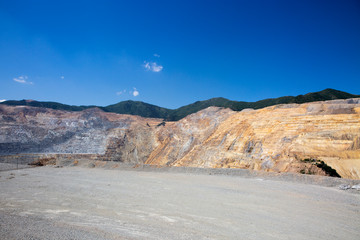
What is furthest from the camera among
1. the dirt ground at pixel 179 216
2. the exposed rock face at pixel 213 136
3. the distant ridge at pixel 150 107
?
the distant ridge at pixel 150 107

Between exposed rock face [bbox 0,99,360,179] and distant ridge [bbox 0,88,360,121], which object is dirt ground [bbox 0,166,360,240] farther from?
distant ridge [bbox 0,88,360,121]

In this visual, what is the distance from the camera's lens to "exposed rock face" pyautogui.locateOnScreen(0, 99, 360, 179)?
64.2ft

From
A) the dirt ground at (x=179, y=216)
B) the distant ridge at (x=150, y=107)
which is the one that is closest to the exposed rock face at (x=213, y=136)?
the dirt ground at (x=179, y=216)

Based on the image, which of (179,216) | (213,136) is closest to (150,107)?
(213,136)

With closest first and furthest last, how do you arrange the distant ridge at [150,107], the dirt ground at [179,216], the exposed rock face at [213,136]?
1. the dirt ground at [179,216]
2. the exposed rock face at [213,136]
3. the distant ridge at [150,107]

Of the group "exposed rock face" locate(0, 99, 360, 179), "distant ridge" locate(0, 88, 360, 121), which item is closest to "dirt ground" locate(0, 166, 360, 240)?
"exposed rock face" locate(0, 99, 360, 179)

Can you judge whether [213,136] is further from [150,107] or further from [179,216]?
[150,107]

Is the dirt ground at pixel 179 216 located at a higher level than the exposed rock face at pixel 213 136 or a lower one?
lower

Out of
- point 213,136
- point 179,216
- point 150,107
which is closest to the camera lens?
point 179,216

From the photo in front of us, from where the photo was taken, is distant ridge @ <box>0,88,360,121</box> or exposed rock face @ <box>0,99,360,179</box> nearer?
exposed rock face @ <box>0,99,360,179</box>

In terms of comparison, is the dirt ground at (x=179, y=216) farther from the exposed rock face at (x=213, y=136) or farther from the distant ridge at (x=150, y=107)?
the distant ridge at (x=150, y=107)

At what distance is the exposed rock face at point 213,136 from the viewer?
1956 centimetres

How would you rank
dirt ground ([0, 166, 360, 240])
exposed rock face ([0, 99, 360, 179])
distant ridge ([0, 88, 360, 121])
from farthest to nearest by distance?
distant ridge ([0, 88, 360, 121])
exposed rock face ([0, 99, 360, 179])
dirt ground ([0, 166, 360, 240])

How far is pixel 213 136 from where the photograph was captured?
33000 millimetres
